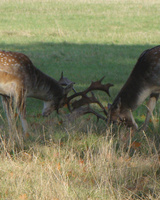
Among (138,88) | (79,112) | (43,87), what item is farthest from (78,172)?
(43,87)

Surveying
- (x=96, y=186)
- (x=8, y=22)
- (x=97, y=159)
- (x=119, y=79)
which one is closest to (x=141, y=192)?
(x=96, y=186)

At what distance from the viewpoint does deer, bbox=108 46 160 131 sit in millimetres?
6727

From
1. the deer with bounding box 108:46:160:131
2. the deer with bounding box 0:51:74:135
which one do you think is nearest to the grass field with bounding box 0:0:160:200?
the deer with bounding box 108:46:160:131

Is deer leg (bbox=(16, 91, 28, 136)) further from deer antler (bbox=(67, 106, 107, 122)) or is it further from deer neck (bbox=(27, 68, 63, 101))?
deer antler (bbox=(67, 106, 107, 122))

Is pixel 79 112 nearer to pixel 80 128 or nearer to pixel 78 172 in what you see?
pixel 80 128

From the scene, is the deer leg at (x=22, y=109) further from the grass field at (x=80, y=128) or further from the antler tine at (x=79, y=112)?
the antler tine at (x=79, y=112)

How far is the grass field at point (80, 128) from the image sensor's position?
4.34 meters

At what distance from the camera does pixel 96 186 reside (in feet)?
14.0

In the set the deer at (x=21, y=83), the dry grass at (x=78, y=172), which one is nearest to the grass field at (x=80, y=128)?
the dry grass at (x=78, y=172)

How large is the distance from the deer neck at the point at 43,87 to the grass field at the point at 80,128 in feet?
1.46

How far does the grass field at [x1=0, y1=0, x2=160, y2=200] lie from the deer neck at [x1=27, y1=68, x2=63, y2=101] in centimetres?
44

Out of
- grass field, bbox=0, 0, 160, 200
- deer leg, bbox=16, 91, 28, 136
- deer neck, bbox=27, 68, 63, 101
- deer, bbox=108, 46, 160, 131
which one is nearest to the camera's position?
grass field, bbox=0, 0, 160, 200

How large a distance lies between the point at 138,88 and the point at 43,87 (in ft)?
5.84

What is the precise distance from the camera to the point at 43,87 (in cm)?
737
